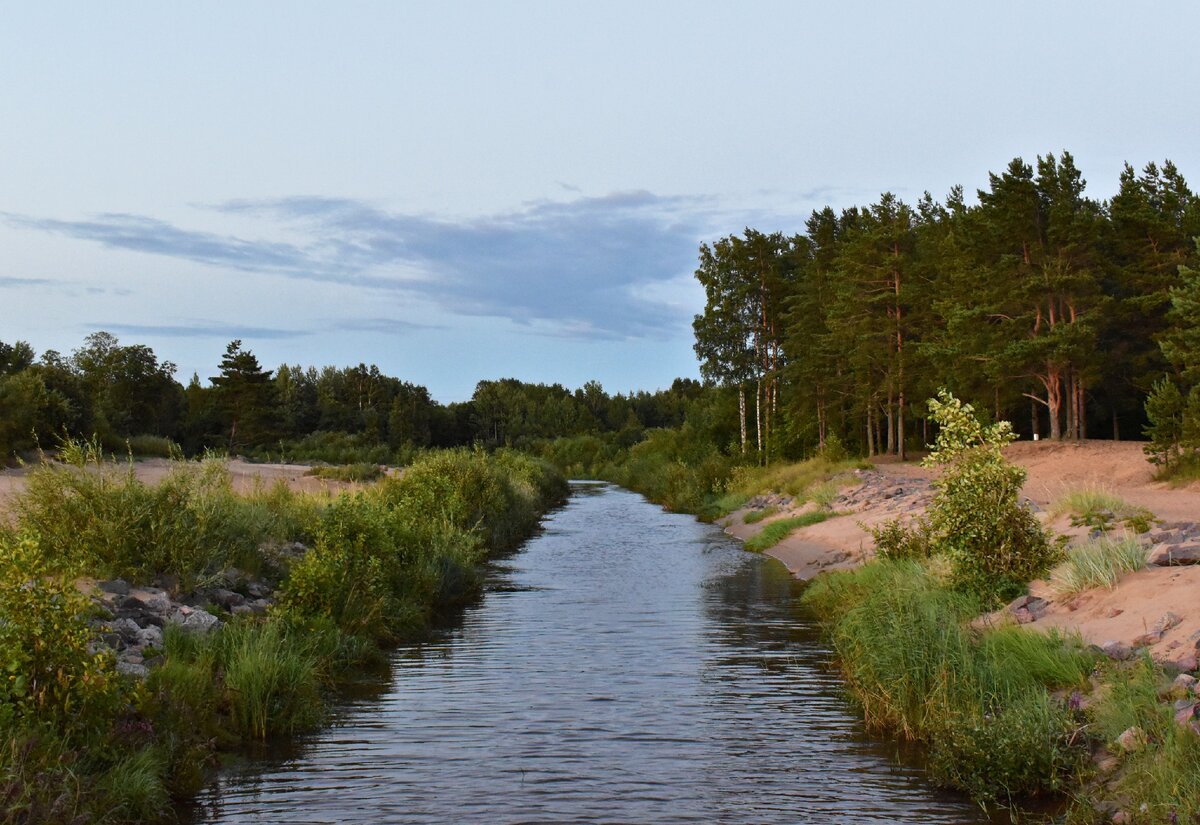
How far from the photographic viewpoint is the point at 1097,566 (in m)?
14.1

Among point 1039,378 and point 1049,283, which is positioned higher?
point 1049,283

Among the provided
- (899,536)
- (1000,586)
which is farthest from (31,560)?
(899,536)

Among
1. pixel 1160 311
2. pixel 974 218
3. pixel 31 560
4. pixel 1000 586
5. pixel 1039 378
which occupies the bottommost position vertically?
pixel 1000 586

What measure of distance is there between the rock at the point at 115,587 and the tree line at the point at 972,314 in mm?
29771

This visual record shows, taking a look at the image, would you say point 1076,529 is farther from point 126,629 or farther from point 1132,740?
point 126,629

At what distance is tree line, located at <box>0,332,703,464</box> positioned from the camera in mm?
51250

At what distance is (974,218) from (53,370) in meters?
50.7

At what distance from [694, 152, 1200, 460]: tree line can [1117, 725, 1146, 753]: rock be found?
25.8 m

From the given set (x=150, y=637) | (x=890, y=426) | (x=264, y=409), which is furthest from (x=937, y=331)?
(x=264, y=409)

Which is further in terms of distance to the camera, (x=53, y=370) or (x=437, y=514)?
(x=53, y=370)

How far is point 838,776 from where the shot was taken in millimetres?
10305

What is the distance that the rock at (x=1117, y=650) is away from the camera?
10844 mm

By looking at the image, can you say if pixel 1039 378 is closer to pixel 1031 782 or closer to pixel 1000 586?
pixel 1000 586

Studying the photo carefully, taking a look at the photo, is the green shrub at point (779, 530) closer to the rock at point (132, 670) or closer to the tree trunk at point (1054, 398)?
the tree trunk at point (1054, 398)
